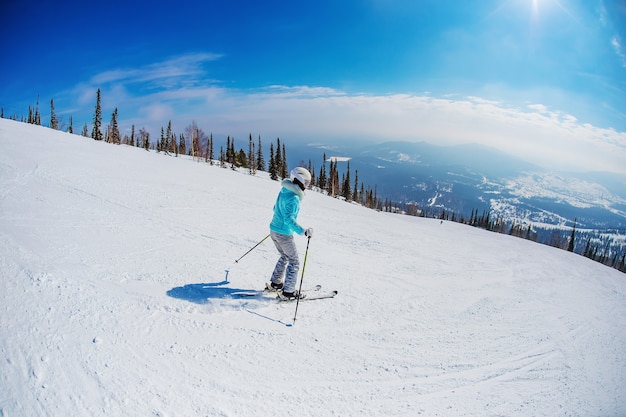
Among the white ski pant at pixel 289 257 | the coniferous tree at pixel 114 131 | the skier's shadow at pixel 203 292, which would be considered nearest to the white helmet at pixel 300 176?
the white ski pant at pixel 289 257

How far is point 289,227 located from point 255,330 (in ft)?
6.24

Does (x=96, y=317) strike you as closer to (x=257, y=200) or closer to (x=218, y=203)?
(x=218, y=203)

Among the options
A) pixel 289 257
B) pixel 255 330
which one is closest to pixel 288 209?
pixel 289 257

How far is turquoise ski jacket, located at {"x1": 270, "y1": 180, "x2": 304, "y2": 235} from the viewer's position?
559 cm

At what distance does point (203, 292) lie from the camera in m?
5.72

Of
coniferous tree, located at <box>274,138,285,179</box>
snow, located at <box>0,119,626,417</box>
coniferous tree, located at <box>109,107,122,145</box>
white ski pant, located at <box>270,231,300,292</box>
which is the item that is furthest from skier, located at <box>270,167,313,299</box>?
coniferous tree, located at <box>109,107,122,145</box>

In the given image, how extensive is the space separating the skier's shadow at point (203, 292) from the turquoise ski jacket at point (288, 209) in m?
1.57

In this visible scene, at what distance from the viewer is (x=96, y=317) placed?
14.4 ft

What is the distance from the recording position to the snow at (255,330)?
3.50m

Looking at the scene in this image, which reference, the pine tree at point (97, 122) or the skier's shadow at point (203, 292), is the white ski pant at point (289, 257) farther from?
the pine tree at point (97, 122)

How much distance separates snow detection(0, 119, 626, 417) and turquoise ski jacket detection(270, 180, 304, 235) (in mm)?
1505

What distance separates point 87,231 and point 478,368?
9032 millimetres

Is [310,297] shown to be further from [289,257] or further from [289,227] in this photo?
[289,227]

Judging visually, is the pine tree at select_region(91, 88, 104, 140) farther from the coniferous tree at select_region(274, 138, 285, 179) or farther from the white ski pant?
the white ski pant
